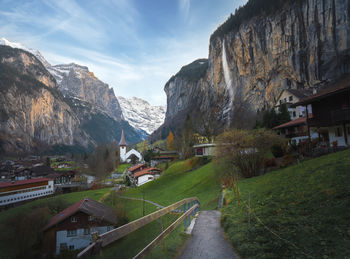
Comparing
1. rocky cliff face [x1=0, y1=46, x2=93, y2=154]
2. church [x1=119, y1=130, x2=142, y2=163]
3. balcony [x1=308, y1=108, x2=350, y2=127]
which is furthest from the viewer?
rocky cliff face [x1=0, y1=46, x2=93, y2=154]

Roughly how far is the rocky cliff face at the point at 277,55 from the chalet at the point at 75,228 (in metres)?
44.7

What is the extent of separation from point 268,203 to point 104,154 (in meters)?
97.2

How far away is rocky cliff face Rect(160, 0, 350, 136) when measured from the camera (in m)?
A: 53.2

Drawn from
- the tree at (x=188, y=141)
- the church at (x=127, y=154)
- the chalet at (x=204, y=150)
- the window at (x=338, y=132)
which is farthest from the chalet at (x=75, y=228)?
the church at (x=127, y=154)

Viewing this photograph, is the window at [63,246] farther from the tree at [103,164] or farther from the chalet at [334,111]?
the tree at [103,164]

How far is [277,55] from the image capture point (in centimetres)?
6656

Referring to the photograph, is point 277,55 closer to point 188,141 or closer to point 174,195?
point 188,141

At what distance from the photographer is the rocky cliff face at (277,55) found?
5325 cm

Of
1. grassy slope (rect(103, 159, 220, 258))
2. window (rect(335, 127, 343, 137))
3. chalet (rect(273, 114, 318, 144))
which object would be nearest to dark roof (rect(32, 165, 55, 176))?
grassy slope (rect(103, 159, 220, 258))

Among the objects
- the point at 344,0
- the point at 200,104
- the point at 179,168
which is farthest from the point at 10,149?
the point at 344,0

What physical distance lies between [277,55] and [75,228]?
6909cm

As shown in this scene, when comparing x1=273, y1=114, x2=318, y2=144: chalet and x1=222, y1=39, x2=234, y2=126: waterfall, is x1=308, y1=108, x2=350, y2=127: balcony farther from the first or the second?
x1=222, y1=39, x2=234, y2=126: waterfall

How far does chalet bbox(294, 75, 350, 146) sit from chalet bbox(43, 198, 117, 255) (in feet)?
77.1

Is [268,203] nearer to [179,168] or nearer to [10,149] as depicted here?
[179,168]
